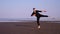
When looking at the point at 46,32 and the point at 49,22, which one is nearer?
the point at 46,32

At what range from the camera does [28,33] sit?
11.9ft

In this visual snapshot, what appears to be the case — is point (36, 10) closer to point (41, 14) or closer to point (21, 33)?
point (41, 14)

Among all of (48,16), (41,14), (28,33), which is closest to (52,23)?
(48,16)

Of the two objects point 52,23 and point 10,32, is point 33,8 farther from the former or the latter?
point 52,23

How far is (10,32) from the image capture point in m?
3.73

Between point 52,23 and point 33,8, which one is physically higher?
point 33,8

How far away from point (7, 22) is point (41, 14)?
6.15 feet

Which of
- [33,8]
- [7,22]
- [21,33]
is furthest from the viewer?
[7,22]

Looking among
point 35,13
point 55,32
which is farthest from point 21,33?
point 55,32

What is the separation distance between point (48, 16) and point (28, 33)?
78 centimetres

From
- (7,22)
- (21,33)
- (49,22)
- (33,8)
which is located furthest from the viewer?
(7,22)

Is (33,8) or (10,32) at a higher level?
(33,8)

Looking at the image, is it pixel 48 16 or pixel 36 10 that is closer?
pixel 36 10

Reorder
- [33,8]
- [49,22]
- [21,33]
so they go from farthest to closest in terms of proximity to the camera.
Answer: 1. [49,22]
2. [33,8]
3. [21,33]
